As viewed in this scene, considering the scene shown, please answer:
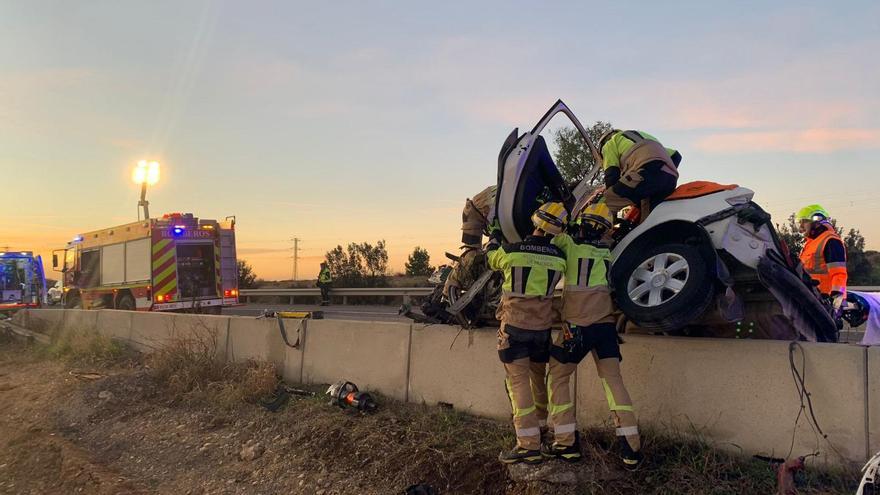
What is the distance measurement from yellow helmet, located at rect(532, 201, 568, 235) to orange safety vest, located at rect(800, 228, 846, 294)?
2992 millimetres

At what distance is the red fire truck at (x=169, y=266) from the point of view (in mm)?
15031

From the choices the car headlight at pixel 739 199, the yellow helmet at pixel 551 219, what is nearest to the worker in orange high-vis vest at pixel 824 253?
the car headlight at pixel 739 199

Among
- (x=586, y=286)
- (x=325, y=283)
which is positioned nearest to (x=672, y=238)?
(x=586, y=286)

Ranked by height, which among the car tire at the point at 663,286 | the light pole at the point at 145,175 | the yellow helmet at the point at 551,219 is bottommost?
the car tire at the point at 663,286

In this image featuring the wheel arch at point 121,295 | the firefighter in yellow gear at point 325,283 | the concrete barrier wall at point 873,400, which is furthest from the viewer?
the firefighter in yellow gear at point 325,283

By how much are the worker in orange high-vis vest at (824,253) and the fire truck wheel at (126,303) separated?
15166 millimetres

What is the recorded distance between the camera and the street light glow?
2330cm

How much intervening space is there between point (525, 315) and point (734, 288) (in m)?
1.44

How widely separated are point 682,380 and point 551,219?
1307 mm

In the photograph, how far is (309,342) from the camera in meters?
6.82

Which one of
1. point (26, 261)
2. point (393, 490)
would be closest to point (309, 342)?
point (393, 490)

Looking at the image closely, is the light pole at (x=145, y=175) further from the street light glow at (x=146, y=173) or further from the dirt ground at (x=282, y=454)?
the dirt ground at (x=282, y=454)

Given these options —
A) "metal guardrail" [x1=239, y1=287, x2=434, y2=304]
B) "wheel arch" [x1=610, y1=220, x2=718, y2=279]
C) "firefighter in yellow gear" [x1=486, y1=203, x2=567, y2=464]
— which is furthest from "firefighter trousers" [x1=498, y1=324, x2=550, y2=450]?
"metal guardrail" [x1=239, y1=287, x2=434, y2=304]

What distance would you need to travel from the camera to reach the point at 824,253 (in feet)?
18.2
